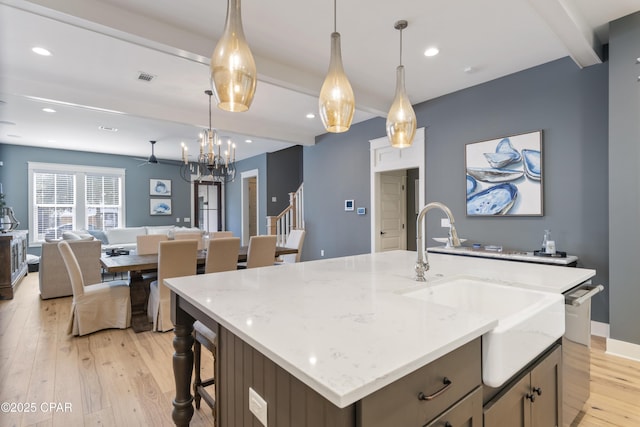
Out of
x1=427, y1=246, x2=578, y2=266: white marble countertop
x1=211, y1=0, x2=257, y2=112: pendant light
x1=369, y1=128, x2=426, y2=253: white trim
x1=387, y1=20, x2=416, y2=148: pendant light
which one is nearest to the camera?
x1=211, y1=0, x2=257, y2=112: pendant light

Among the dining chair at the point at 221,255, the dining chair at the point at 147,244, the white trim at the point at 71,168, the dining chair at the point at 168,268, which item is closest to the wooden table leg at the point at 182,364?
the dining chair at the point at 168,268

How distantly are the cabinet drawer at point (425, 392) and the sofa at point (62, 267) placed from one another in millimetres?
4773

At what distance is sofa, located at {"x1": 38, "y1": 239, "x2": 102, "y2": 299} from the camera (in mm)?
4234

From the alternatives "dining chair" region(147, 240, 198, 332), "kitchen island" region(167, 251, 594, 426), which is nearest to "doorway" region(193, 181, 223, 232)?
"dining chair" region(147, 240, 198, 332)

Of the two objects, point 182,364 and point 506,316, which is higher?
point 506,316

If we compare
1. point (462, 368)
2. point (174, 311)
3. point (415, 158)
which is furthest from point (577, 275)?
point (415, 158)

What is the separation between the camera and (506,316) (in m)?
1.16

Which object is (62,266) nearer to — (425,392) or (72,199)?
(72,199)

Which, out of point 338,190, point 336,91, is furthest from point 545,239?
point 338,190

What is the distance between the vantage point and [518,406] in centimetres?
123

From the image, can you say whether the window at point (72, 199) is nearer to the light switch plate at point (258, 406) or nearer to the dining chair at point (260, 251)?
the dining chair at point (260, 251)

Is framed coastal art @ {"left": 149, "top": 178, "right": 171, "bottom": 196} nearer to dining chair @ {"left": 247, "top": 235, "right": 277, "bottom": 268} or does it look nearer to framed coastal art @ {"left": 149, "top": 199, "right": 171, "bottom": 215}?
framed coastal art @ {"left": 149, "top": 199, "right": 171, "bottom": 215}

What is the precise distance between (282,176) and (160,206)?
3499 millimetres

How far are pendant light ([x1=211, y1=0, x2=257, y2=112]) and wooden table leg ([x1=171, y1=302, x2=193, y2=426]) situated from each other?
1.10 metres
